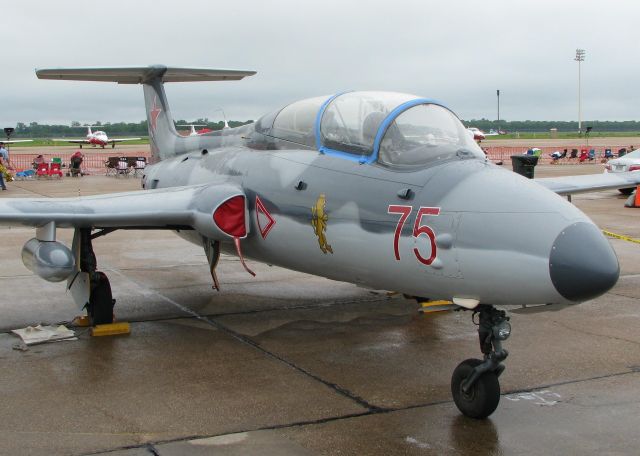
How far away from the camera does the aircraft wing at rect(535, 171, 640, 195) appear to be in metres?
10.3

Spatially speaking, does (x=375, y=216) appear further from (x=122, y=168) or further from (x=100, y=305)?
(x=122, y=168)

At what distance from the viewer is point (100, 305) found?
8742 mm

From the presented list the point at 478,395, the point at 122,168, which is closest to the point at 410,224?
the point at 478,395

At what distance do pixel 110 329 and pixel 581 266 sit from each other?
18.4ft

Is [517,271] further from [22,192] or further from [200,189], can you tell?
[22,192]

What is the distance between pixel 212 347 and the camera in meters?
8.10

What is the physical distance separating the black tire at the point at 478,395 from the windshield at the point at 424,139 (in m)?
1.72

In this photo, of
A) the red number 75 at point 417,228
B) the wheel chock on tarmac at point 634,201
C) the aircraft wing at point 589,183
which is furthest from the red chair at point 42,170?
the red number 75 at point 417,228

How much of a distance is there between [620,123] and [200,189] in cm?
20674

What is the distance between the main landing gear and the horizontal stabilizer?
8.21 meters

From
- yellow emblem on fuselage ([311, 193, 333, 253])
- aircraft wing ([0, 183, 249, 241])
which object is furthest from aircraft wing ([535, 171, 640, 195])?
aircraft wing ([0, 183, 249, 241])

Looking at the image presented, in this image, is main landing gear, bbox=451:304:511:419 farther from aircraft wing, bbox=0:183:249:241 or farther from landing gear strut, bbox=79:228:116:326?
landing gear strut, bbox=79:228:116:326

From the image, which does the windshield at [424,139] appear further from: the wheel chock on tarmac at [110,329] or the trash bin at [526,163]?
the trash bin at [526,163]

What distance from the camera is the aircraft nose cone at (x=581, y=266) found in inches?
194
